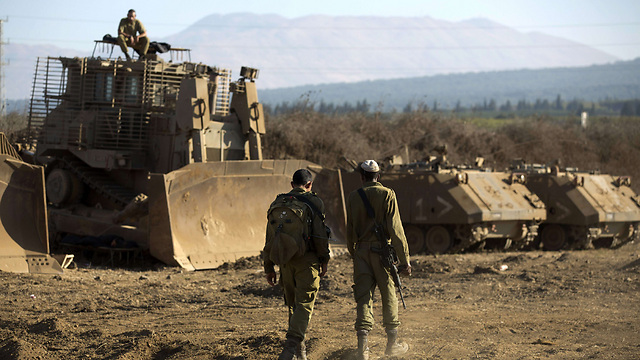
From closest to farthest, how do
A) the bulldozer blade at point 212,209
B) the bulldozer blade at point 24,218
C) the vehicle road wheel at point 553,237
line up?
the bulldozer blade at point 24,218
the bulldozer blade at point 212,209
the vehicle road wheel at point 553,237

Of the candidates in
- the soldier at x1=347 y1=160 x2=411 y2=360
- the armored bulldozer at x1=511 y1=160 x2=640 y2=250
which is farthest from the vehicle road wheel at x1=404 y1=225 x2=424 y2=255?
the soldier at x1=347 y1=160 x2=411 y2=360

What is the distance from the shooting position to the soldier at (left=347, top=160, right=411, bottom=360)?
663 cm

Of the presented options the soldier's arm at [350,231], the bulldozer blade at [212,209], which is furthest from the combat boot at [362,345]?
the bulldozer blade at [212,209]

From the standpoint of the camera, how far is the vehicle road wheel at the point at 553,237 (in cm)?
1965

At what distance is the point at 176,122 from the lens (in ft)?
43.4

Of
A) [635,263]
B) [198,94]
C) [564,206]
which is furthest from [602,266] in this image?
[198,94]

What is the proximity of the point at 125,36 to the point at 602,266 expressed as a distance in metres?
9.07

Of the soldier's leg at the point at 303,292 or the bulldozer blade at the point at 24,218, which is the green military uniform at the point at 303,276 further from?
the bulldozer blade at the point at 24,218

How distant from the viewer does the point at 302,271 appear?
6.44m

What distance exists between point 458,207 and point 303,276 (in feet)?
35.2

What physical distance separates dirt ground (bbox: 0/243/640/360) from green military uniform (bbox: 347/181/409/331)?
1.51 feet

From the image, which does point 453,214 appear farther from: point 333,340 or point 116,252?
point 333,340

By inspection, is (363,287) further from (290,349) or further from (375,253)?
(290,349)

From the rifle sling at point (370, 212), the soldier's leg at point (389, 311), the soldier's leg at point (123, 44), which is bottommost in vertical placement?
the soldier's leg at point (389, 311)
